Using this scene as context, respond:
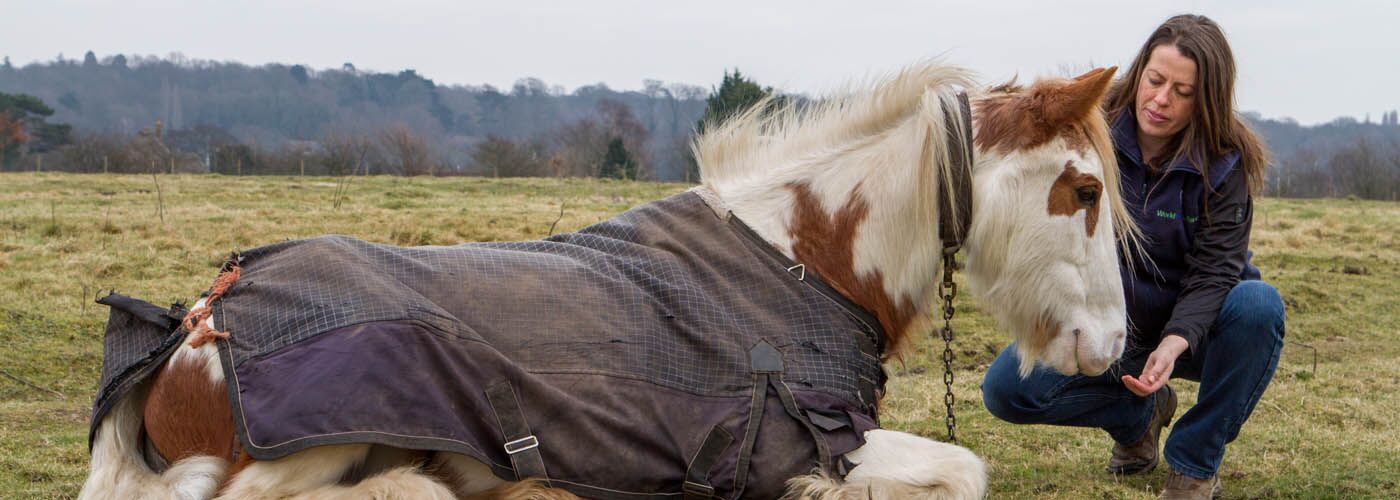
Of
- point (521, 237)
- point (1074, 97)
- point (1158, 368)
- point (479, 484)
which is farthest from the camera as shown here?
point (521, 237)

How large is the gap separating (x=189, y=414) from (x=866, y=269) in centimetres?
214

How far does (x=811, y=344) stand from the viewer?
3352 mm

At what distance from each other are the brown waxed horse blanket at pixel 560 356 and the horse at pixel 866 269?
0.02 m

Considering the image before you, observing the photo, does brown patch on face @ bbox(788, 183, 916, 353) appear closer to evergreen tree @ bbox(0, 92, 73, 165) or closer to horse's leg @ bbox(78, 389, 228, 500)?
horse's leg @ bbox(78, 389, 228, 500)

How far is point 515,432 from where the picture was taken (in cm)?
296

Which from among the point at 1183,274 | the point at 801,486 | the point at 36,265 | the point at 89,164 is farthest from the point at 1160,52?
the point at 89,164

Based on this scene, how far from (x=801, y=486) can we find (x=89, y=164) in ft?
121

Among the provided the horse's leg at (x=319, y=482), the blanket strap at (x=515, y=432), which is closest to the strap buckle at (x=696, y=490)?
the blanket strap at (x=515, y=432)

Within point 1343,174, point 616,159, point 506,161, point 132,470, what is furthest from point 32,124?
point 1343,174

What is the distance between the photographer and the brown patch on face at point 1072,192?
344 centimetres

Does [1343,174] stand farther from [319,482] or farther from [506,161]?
[319,482]

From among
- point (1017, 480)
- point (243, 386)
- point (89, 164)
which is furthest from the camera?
point (89, 164)

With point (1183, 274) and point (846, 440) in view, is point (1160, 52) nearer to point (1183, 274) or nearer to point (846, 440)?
point (1183, 274)

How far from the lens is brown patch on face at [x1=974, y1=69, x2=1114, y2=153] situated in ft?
11.1
